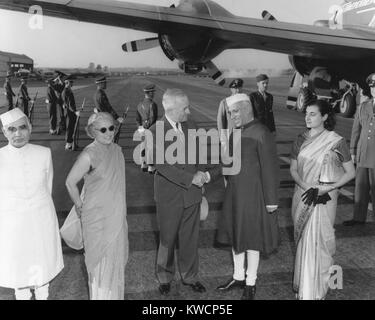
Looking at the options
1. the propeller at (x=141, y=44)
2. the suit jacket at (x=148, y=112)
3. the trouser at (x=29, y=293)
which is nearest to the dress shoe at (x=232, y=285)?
the trouser at (x=29, y=293)

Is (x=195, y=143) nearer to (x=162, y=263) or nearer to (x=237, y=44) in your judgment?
(x=162, y=263)

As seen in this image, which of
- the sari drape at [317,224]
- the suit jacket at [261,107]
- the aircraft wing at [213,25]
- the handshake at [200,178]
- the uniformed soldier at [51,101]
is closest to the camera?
the sari drape at [317,224]

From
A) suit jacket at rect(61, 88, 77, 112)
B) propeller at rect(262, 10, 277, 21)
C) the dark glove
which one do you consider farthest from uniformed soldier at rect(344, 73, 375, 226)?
suit jacket at rect(61, 88, 77, 112)

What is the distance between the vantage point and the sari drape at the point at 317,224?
144 inches

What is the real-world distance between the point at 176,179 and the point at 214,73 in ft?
17.8

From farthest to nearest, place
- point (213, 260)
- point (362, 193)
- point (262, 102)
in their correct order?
point (262, 102) < point (362, 193) < point (213, 260)

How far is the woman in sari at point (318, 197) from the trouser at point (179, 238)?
1045 mm

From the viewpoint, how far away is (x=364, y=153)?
19.0ft

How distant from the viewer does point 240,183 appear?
12.9ft

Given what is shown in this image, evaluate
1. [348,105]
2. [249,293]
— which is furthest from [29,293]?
[348,105]

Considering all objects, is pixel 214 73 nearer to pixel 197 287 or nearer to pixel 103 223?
pixel 197 287

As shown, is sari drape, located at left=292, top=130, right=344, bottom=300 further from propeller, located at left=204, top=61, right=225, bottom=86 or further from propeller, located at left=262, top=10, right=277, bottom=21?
propeller, located at left=262, top=10, right=277, bottom=21

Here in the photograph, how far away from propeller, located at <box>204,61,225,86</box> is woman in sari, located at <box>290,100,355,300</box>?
500cm

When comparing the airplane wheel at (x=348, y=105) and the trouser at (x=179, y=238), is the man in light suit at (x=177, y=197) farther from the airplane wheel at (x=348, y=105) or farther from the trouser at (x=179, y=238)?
the airplane wheel at (x=348, y=105)
